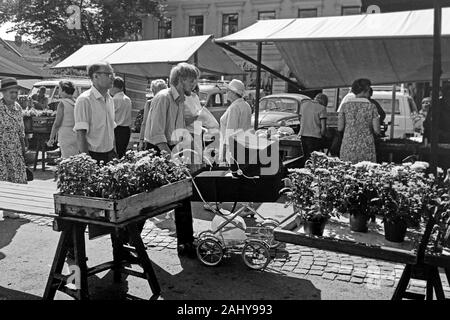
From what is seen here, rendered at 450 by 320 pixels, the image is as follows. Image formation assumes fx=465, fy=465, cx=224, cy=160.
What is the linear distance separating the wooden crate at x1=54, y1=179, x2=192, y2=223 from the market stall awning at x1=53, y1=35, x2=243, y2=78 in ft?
22.3

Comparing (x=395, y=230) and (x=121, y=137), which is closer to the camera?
(x=395, y=230)

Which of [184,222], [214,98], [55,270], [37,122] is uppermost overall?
[214,98]

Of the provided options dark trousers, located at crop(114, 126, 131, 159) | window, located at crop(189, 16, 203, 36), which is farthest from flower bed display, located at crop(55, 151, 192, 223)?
window, located at crop(189, 16, 203, 36)

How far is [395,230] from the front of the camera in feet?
9.70

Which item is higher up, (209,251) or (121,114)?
(121,114)

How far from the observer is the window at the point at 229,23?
33500 millimetres

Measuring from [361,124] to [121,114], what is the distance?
14.5ft

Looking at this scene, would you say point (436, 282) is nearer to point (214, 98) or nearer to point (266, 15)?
point (214, 98)

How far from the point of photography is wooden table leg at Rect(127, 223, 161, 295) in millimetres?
3527

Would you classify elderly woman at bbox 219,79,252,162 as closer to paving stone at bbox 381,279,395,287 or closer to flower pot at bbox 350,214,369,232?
paving stone at bbox 381,279,395,287

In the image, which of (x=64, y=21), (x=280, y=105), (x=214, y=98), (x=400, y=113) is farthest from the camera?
(x=64, y=21)

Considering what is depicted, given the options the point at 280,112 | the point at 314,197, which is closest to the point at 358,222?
the point at 314,197
